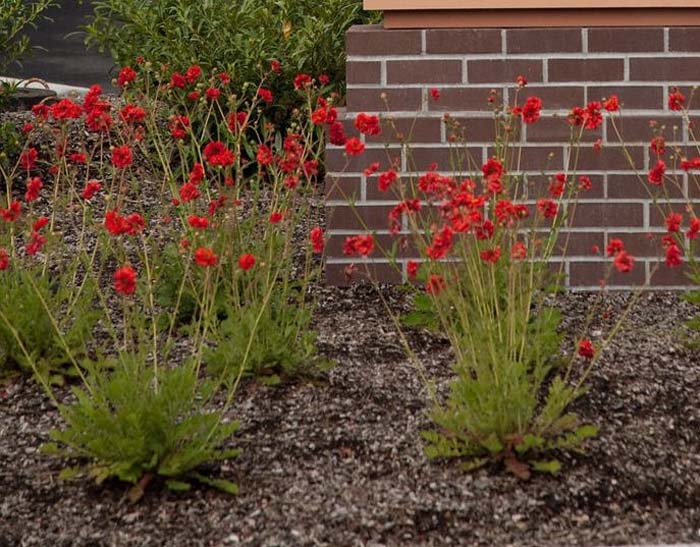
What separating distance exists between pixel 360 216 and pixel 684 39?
1.40 meters

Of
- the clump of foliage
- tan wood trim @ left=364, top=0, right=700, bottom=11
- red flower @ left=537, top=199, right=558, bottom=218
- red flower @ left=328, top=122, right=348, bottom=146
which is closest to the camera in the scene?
red flower @ left=537, top=199, right=558, bottom=218

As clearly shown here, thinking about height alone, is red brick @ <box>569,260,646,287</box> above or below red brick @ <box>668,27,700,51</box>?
below

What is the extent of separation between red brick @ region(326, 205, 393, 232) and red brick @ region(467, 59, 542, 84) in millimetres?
614

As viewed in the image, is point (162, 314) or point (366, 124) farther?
point (162, 314)

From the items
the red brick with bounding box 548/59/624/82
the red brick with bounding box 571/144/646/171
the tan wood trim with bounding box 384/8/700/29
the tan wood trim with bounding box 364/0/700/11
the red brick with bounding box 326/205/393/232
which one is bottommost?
the red brick with bounding box 326/205/393/232

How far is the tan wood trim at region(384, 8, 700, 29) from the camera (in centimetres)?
561

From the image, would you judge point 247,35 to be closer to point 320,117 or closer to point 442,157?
point 442,157

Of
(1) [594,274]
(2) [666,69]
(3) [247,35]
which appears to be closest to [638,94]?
(2) [666,69]

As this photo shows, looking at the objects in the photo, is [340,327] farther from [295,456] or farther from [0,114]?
[0,114]

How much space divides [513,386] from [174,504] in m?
0.91

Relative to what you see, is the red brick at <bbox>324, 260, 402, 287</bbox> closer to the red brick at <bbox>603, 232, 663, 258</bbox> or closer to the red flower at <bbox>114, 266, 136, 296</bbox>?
the red brick at <bbox>603, 232, 663, 258</bbox>

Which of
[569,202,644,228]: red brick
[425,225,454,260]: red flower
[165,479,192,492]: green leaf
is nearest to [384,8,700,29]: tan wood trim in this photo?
[569,202,644,228]: red brick

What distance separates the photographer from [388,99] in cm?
566

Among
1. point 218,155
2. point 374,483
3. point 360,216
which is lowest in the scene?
point 374,483
